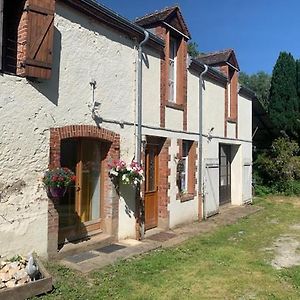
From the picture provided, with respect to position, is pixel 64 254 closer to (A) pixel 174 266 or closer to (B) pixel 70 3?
(A) pixel 174 266

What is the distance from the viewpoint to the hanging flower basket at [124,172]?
839 centimetres

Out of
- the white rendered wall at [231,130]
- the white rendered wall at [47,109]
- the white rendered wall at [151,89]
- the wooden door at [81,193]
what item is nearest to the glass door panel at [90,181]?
the wooden door at [81,193]

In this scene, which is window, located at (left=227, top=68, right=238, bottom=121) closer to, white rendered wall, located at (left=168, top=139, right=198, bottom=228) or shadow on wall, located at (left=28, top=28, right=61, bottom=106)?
white rendered wall, located at (left=168, top=139, right=198, bottom=228)

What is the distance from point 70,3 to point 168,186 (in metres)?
5.66

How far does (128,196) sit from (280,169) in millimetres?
13319

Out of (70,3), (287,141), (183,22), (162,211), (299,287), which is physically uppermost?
(183,22)

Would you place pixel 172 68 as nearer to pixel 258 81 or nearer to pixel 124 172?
pixel 124 172

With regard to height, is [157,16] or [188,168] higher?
[157,16]

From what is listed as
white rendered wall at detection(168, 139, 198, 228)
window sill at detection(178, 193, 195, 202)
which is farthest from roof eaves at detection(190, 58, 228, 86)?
window sill at detection(178, 193, 195, 202)

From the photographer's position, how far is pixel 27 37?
6.45m

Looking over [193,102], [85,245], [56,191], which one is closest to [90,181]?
[85,245]

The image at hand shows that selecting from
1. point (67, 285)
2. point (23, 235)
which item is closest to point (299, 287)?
point (67, 285)

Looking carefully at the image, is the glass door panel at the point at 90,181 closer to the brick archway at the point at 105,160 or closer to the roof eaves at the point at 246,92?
the brick archway at the point at 105,160

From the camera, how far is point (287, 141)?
20.3 m
